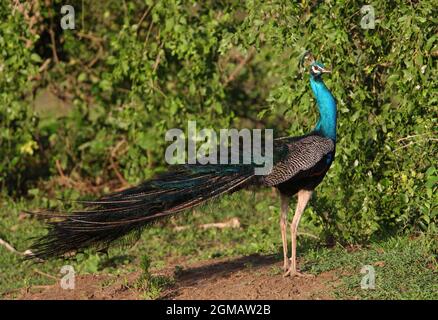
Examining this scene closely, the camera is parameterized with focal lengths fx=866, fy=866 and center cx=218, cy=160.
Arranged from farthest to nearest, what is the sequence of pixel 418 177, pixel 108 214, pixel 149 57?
pixel 149 57 → pixel 418 177 → pixel 108 214

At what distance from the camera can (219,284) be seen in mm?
5457

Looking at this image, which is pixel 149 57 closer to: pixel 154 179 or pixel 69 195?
pixel 69 195

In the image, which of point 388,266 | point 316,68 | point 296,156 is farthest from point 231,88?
point 388,266

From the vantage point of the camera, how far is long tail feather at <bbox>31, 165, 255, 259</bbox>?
519 cm

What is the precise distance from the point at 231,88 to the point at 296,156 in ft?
12.2

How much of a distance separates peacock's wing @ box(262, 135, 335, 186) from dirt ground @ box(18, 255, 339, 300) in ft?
2.08

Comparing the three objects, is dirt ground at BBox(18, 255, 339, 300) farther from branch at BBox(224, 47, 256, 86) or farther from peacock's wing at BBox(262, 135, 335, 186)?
branch at BBox(224, 47, 256, 86)

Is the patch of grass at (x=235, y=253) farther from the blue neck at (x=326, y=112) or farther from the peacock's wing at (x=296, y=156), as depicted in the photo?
the blue neck at (x=326, y=112)

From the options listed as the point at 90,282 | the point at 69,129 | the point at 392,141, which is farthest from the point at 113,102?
the point at 392,141

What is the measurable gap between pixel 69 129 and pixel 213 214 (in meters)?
1.97

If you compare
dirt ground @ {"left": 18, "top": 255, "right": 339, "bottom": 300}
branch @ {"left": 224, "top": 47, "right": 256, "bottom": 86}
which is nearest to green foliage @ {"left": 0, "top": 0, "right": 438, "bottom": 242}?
branch @ {"left": 224, "top": 47, "right": 256, "bottom": 86}

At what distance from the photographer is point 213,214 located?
27.6 ft

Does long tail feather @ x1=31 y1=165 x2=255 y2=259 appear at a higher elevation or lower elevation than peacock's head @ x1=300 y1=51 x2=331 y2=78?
lower

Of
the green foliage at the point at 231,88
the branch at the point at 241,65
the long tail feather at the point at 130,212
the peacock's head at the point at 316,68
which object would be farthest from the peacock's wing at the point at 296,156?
the branch at the point at 241,65
